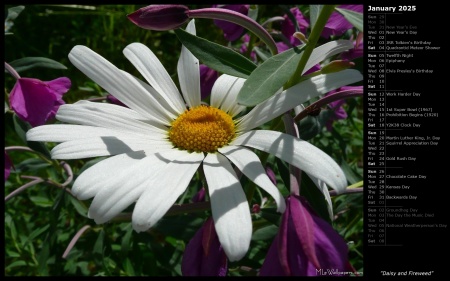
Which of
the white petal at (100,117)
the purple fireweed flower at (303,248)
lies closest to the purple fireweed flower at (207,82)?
the white petal at (100,117)

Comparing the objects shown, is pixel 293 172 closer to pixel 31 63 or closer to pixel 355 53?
pixel 355 53

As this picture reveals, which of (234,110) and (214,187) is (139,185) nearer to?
→ (214,187)

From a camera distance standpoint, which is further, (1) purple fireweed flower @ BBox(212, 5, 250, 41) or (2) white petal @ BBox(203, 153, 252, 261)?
(1) purple fireweed flower @ BBox(212, 5, 250, 41)

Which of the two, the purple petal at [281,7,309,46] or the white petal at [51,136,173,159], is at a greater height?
the purple petal at [281,7,309,46]

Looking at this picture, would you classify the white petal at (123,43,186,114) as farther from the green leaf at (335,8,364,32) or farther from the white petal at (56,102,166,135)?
the green leaf at (335,8,364,32)

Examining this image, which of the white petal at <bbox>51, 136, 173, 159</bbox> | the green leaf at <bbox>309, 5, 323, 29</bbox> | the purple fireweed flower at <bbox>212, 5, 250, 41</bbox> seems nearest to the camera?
the white petal at <bbox>51, 136, 173, 159</bbox>

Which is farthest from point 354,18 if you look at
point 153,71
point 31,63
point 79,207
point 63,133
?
point 79,207

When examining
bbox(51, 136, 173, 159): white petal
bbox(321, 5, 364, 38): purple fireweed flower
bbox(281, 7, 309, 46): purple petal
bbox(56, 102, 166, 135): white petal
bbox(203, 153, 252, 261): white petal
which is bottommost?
bbox(203, 153, 252, 261): white petal

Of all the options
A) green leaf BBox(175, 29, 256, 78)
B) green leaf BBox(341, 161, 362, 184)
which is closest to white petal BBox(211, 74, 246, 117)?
green leaf BBox(175, 29, 256, 78)
